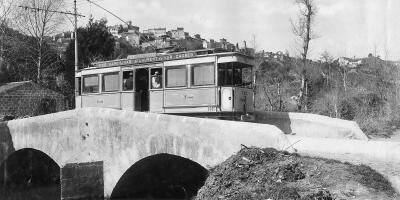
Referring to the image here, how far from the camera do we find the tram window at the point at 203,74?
55.6 feet

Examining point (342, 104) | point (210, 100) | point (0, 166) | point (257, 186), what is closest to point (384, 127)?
point (342, 104)

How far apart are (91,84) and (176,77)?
15.1 feet

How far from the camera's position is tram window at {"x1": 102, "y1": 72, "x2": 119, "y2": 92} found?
19625mm

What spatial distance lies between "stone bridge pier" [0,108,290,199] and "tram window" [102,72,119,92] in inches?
89.5

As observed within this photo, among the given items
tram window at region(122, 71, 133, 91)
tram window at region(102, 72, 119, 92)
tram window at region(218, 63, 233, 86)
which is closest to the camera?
tram window at region(218, 63, 233, 86)

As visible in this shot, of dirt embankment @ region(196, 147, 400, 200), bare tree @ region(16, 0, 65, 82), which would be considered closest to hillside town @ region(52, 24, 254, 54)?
bare tree @ region(16, 0, 65, 82)

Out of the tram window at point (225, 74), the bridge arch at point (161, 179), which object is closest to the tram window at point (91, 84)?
the bridge arch at point (161, 179)

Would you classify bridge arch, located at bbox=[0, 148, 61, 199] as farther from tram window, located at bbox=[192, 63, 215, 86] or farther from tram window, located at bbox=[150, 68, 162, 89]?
tram window, located at bbox=[192, 63, 215, 86]

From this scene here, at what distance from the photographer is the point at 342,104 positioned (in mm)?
25641

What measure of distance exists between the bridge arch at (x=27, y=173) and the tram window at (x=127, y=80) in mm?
6277

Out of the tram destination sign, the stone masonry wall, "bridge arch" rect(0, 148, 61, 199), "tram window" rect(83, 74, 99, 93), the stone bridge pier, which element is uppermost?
the tram destination sign

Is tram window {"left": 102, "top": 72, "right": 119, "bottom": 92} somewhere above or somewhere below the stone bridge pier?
above

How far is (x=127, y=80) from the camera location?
63.3 ft

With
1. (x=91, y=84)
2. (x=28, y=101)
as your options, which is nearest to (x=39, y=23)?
(x=28, y=101)
